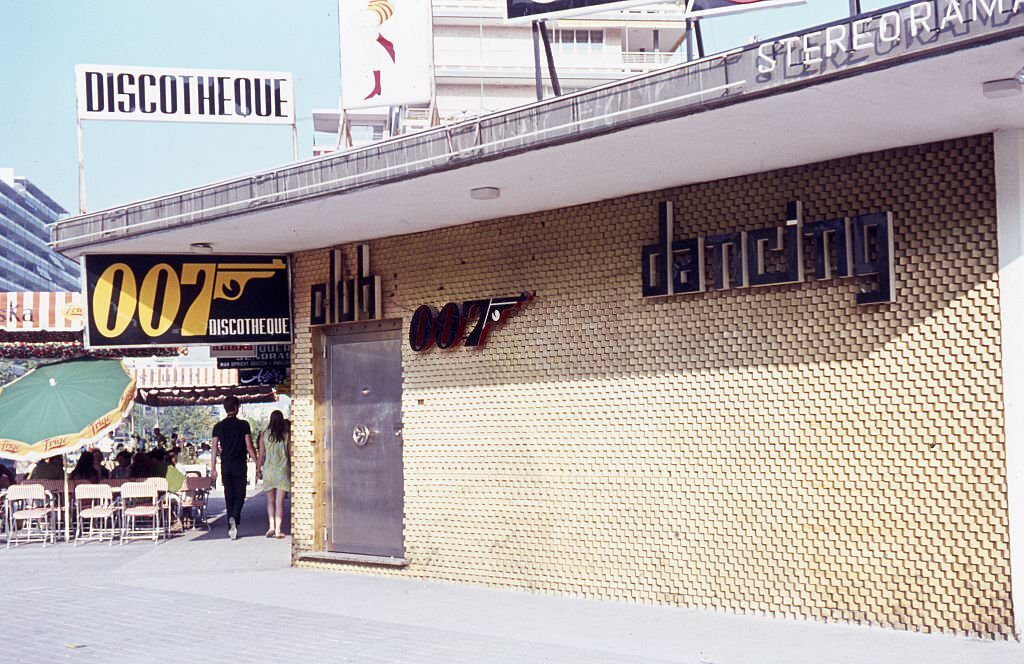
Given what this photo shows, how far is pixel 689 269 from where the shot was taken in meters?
9.68

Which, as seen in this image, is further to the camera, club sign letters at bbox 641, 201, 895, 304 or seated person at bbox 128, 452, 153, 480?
seated person at bbox 128, 452, 153, 480

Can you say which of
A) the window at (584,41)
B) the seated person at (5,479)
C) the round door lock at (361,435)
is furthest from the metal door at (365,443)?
the window at (584,41)

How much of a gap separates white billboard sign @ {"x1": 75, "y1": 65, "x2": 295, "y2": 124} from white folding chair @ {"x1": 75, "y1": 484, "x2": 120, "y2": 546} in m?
5.09

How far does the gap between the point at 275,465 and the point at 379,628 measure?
24.8ft

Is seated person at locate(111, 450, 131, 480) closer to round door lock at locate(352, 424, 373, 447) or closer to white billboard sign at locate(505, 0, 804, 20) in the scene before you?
round door lock at locate(352, 424, 373, 447)

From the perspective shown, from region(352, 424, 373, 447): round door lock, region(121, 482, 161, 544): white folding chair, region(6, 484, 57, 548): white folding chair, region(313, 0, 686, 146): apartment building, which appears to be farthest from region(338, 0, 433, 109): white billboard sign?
region(313, 0, 686, 146): apartment building

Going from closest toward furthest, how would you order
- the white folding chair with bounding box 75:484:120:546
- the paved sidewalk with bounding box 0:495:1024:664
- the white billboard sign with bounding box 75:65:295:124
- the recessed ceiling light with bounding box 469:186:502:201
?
the paved sidewalk with bounding box 0:495:1024:664
the recessed ceiling light with bounding box 469:186:502:201
the white billboard sign with bounding box 75:65:295:124
the white folding chair with bounding box 75:484:120:546

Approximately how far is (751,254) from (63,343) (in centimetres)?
1389

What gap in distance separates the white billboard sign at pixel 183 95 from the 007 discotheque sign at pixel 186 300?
1.76 m

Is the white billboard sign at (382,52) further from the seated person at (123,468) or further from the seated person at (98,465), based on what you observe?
the seated person at (123,468)

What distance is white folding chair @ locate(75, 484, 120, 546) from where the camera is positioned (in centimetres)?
1565

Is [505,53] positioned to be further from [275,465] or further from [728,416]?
[728,416]

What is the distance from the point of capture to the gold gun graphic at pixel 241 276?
44.4 ft

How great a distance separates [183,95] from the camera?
1385cm
